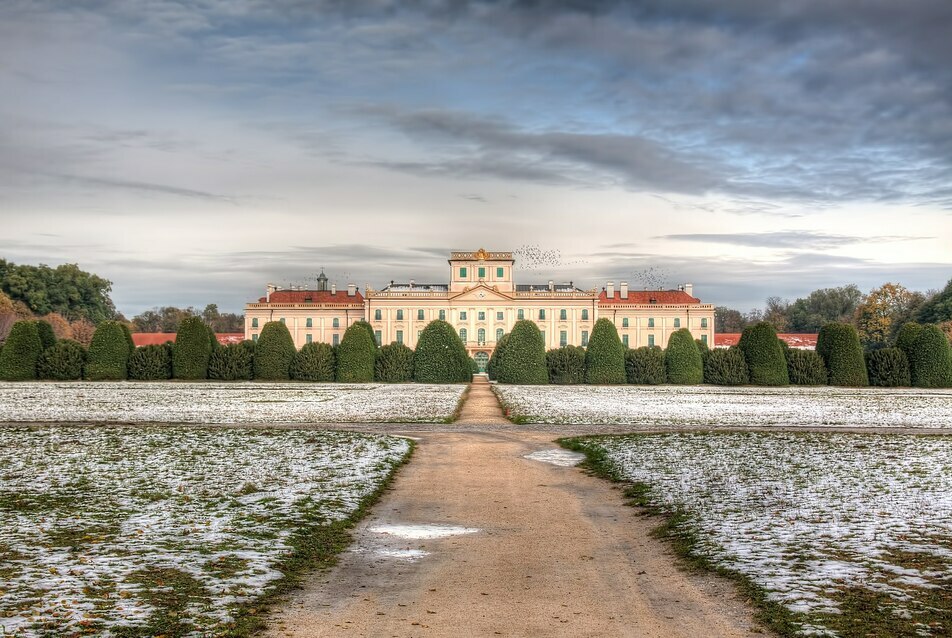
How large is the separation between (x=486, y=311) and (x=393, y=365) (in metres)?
41.4

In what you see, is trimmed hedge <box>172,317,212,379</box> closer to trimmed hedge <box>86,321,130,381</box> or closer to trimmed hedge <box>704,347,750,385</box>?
trimmed hedge <box>86,321,130,381</box>

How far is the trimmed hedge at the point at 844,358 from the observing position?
5594 cm

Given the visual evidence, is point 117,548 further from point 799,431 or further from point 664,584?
point 799,431

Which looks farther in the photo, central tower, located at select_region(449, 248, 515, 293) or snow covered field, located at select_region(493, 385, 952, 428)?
central tower, located at select_region(449, 248, 515, 293)

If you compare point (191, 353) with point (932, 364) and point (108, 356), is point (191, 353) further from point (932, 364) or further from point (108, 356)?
point (932, 364)

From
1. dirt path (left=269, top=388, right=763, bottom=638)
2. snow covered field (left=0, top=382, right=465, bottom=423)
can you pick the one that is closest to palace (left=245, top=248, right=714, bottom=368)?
snow covered field (left=0, top=382, right=465, bottom=423)

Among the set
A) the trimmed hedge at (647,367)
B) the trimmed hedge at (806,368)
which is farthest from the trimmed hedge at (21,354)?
the trimmed hedge at (806,368)

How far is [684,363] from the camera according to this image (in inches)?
2324

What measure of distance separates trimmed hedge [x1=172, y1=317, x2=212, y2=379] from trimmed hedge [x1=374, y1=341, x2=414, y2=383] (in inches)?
455

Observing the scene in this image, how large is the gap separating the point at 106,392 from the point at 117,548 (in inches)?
1424

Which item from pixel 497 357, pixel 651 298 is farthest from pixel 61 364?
pixel 651 298

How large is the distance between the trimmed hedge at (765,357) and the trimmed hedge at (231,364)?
110 feet

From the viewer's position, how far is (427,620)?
7.54 meters

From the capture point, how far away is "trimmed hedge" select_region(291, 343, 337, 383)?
2338 inches
